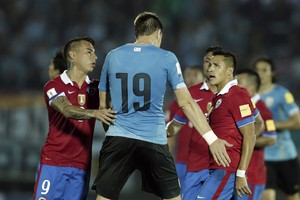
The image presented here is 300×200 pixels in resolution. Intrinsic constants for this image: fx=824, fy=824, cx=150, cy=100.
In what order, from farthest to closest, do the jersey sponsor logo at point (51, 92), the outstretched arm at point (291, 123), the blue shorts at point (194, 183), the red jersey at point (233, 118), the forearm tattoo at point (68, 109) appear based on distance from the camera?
the outstretched arm at point (291, 123) → the blue shorts at point (194, 183) → the jersey sponsor logo at point (51, 92) → the red jersey at point (233, 118) → the forearm tattoo at point (68, 109)

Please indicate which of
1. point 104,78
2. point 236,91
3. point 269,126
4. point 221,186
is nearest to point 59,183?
point 104,78

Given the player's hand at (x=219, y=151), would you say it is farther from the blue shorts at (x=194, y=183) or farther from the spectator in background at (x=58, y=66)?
the spectator in background at (x=58, y=66)

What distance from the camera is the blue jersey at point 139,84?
723 cm

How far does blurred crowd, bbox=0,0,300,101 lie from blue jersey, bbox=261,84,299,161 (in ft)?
15.4

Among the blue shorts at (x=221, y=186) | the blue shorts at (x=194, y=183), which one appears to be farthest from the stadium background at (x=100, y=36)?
the blue shorts at (x=221, y=186)

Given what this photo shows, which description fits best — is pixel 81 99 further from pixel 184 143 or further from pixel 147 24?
pixel 184 143

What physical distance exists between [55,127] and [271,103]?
14.1 feet

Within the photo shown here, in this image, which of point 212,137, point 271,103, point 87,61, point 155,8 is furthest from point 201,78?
point 155,8

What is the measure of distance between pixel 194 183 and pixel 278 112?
9.88 feet

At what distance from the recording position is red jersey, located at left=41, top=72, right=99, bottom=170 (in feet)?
26.3

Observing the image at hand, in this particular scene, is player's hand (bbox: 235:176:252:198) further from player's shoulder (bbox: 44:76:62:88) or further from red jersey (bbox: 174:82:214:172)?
player's shoulder (bbox: 44:76:62:88)

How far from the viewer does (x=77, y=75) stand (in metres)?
8.15

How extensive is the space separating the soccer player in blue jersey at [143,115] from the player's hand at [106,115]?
0.06 meters

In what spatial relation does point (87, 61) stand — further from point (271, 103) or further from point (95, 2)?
point (95, 2)
